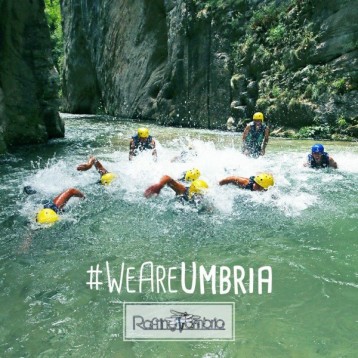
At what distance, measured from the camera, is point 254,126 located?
10.6 meters

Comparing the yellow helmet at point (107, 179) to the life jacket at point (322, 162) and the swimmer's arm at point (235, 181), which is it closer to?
the swimmer's arm at point (235, 181)

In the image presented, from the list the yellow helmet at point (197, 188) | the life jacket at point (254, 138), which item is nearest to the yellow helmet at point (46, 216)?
the yellow helmet at point (197, 188)

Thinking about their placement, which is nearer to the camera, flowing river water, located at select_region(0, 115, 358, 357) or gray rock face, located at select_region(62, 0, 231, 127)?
flowing river water, located at select_region(0, 115, 358, 357)

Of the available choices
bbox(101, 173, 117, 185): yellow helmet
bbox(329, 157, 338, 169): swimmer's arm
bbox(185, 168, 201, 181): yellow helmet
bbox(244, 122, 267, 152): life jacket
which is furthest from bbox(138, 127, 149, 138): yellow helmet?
bbox(329, 157, 338, 169): swimmer's arm

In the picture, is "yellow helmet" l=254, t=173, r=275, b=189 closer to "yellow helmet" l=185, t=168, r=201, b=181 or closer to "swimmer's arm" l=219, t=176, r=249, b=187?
"swimmer's arm" l=219, t=176, r=249, b=187

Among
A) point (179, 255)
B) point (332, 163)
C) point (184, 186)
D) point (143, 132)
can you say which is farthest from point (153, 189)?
point (332, 163)

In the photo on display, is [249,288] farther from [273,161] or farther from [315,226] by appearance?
[273,161]

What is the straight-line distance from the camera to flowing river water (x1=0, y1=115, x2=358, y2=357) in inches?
132

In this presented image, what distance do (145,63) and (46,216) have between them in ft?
67.2

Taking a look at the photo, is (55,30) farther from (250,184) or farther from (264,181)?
(264,181)

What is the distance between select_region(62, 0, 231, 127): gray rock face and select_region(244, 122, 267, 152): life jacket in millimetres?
7914

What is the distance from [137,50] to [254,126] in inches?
676

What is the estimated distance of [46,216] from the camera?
6.13 meters

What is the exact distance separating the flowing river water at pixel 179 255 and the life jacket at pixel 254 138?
1041mm
